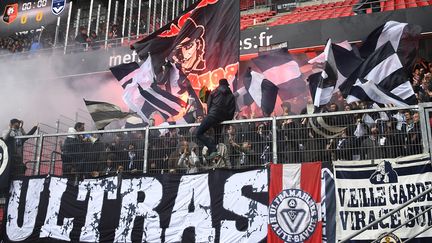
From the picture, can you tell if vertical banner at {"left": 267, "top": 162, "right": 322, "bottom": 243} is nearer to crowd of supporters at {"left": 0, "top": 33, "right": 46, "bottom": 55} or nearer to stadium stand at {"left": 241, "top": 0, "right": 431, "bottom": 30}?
stadium stand at {"left": 241, "top": 0, "right": 431, "bottom": 30}

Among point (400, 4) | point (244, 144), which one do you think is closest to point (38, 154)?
point (244, 144)

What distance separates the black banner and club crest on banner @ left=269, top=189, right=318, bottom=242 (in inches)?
7.8

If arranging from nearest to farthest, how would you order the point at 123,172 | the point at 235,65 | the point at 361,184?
the point at 361,184 < the point at 123,172 < the point at 235,65

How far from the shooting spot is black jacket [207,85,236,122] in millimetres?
7562

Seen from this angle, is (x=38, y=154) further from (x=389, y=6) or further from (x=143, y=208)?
(x=389, y=6)

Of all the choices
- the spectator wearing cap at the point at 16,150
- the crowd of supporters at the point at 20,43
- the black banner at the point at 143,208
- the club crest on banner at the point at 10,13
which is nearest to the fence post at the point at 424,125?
the black banner at the point at 143,208

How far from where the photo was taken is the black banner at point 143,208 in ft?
23.1

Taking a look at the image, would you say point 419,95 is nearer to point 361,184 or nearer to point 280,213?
point 361,184

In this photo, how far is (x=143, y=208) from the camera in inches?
304

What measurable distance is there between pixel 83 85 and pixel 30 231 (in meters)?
9.80

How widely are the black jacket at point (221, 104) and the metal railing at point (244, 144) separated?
196mm

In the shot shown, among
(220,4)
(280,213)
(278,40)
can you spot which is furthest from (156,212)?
(278,40)

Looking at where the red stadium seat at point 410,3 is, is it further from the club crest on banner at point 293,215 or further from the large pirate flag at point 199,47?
the club crest on banner at point 293,215

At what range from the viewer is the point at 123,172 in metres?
8.02
